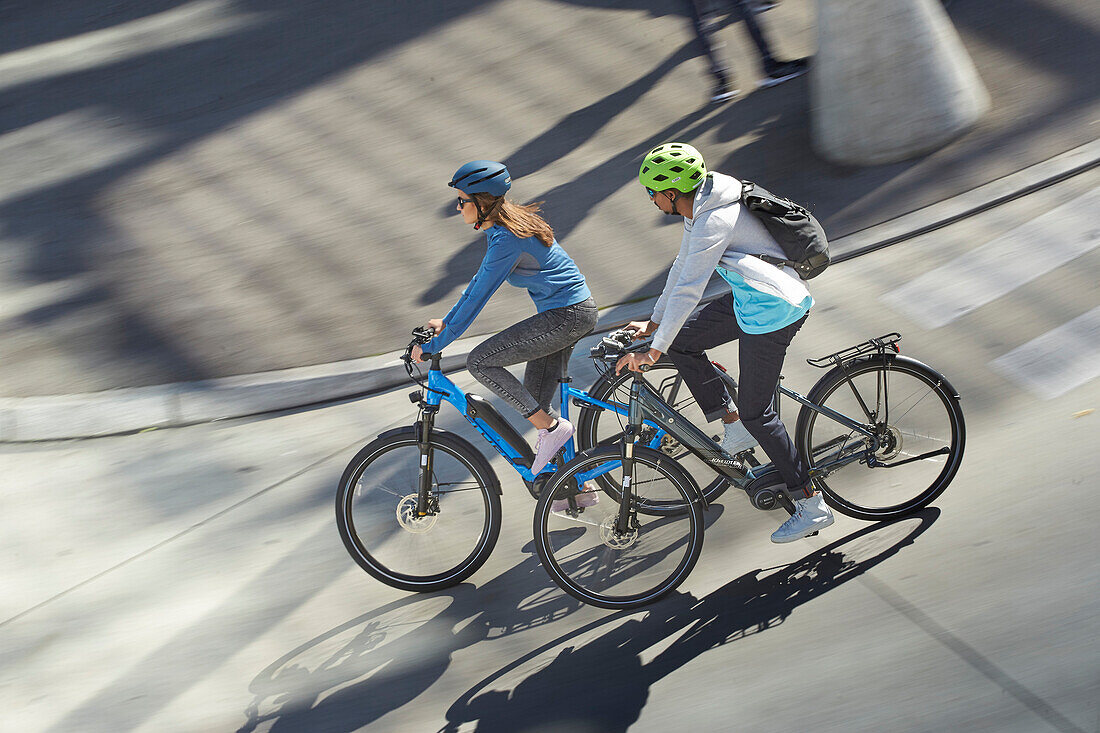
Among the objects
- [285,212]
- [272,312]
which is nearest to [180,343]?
[272,312]

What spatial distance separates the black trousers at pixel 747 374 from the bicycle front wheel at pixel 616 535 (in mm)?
428

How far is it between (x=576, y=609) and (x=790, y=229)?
2025 millimetres

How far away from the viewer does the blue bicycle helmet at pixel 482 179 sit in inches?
171

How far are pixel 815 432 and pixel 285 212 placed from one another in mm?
5760

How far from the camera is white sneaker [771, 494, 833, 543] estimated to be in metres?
4.63

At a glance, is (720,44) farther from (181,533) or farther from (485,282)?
(181,533)

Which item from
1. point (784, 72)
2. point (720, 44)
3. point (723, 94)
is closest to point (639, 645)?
point (723, 94)

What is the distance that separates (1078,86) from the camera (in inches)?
329

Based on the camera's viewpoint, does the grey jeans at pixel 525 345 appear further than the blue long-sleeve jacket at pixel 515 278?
Yes

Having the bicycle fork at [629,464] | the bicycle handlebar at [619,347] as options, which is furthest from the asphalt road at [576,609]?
the bicycle handlebar at [619,347]

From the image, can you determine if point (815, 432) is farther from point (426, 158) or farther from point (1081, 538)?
point (426, 158)

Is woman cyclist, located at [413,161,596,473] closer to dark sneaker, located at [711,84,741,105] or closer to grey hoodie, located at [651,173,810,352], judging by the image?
grey hoodie, located at [651,173,810,352]

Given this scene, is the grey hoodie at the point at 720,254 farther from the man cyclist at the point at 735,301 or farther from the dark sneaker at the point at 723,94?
the dark sneaker at the point at 723,94

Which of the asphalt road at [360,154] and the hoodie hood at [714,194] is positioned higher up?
the asphalt road at [360,154]
